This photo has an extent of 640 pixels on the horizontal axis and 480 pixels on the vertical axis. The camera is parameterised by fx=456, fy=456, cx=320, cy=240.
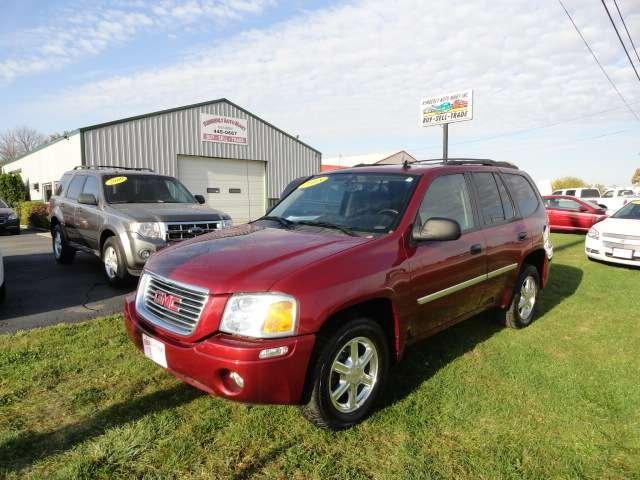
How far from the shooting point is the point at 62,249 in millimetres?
8578

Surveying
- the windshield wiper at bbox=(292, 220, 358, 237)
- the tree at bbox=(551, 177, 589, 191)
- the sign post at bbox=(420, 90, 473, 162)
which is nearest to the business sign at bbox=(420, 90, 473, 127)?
the sign post at bbox=(420, 90, 473, 162)

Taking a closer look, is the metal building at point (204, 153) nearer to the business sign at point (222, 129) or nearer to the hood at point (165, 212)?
the business sign at point (222, 129)

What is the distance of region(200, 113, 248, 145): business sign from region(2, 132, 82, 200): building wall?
4.82 metres

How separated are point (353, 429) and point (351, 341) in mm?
602

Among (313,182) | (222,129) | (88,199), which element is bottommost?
(88,199)

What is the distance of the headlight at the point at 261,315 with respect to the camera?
2.56 meters

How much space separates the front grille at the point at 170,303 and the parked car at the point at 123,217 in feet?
10.5

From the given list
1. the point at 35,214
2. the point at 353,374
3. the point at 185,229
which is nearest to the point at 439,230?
the point at 353,374

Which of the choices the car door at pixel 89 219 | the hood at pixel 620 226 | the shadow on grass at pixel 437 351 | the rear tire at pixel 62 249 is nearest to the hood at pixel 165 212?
the car door at pixel 89 219

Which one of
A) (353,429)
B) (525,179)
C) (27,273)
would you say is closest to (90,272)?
(27,273)

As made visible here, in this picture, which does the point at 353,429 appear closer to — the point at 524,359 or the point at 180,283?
the point at 180,283

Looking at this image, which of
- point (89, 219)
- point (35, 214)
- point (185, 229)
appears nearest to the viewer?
Answer: point (185, 229)

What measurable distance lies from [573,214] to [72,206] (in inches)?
573

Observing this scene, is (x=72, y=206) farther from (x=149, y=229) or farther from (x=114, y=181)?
(x=149, y=229)
